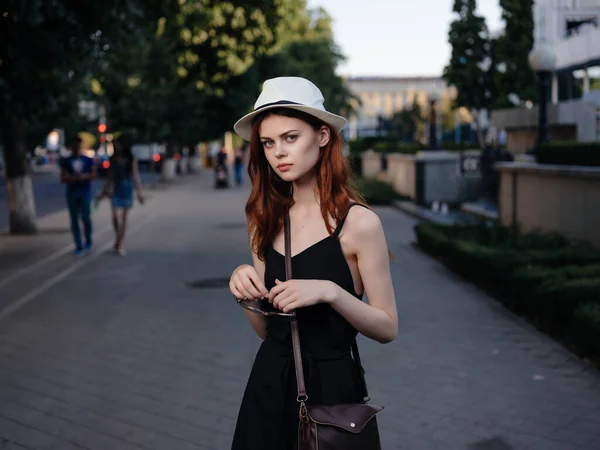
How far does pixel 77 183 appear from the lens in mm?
15602

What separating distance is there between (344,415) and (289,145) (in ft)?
2.58

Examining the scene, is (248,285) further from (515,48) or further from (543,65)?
(515,48)

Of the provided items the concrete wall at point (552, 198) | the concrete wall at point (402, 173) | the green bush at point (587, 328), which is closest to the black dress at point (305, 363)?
the green bush at point (587, 328)

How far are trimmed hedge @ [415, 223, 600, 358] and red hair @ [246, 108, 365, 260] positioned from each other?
470 cm

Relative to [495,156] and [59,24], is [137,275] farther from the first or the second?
[495,156]

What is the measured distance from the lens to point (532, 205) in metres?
14.5

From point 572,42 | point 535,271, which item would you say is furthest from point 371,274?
point 572,42

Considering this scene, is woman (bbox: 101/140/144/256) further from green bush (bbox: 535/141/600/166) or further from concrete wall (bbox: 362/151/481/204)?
concrete wall (bbox: 362/151/481/204)

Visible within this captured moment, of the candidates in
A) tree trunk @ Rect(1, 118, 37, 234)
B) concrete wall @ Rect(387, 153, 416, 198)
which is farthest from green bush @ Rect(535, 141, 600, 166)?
concrete wall @ Rect(387, 153, 416, 198)

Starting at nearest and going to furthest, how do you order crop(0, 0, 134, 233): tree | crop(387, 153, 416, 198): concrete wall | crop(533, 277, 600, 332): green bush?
crop(533, 277, 600, 332): green bush, crop(0, 0, 134, 233): tree, crop(387, 153, 416, 198): concrete wall

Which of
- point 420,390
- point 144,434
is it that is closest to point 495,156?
point 420,390

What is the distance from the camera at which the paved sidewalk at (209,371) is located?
5824 mm

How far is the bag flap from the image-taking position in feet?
9.26

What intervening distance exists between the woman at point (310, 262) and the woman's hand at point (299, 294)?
0.21 feet
